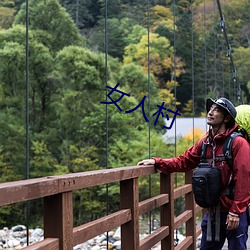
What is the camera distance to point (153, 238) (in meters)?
2.28

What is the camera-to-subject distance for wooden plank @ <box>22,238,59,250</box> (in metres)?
1.27

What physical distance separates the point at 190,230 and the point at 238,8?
17.9 metres

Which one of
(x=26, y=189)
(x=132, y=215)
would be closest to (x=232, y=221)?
(x=132, y=215)

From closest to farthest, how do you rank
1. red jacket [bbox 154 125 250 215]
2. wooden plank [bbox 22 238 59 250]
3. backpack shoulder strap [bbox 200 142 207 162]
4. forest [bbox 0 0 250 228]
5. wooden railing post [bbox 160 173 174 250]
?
wooden plank [bbox 22 238 59 250]
red jacket [bbox 154 125 250 215]
backpack shoulder strap [bbox 200 142 207 162]
wooden railing post [bbox 160 173 174 250]
forest [bbox 0 0 250 228]

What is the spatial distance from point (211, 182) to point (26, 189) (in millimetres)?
833

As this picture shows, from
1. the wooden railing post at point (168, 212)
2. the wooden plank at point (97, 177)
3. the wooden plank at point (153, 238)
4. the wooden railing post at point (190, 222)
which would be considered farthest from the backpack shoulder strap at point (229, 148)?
the wooden railing post at point (190, 222)

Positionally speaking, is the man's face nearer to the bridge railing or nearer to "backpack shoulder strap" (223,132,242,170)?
"backpack shoulder strap" (223,132,242,170)

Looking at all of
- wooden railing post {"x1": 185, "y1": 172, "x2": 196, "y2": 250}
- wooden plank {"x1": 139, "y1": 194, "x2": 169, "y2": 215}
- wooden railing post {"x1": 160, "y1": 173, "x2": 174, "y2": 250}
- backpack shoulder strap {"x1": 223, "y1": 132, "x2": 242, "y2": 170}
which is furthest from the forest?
backpack shoulder strap {"x1": 223, "y1": 132, "x2": 242, "y2": 170}

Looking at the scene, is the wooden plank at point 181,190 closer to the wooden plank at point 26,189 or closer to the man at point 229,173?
the man at point 229,173

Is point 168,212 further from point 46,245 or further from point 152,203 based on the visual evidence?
point 46,245

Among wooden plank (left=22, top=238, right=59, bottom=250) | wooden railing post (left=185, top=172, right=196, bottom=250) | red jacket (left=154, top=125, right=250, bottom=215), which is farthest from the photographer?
wooden railing post (left=185, top=172, right=196, bottom=250)

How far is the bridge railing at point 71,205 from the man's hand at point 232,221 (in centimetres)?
29

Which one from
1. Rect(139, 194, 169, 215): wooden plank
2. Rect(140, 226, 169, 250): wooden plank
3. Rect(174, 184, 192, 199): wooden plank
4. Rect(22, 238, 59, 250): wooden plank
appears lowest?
Rect(140, 226, 169, 250): wooden plank

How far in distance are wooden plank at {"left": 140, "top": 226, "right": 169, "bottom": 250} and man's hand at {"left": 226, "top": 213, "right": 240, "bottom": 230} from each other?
0.33 metres
